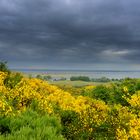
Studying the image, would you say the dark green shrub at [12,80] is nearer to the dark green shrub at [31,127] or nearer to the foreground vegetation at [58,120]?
the foreground vegetation at [58,120]

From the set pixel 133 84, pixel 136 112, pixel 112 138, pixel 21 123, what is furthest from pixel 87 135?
pixel 133 84

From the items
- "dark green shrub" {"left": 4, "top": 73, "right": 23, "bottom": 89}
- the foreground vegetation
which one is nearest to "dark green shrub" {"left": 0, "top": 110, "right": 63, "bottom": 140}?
the foreground vegetation

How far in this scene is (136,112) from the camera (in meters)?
21.3

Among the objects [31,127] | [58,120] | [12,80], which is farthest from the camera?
[12,80]

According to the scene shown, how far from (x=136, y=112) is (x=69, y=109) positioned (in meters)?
5.24

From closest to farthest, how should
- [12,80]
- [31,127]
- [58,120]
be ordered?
[31,127], [58,120], [12,80]

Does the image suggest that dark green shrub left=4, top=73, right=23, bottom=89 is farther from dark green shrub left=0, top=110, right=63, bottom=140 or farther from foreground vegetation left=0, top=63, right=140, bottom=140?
dark green shrub left=0, top=110, right=63, bottom=140

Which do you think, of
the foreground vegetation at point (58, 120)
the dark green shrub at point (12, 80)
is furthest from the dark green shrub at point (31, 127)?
the dark green shrub at point (12, 80)

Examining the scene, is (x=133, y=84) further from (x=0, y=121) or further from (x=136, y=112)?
(x=0, y=121)

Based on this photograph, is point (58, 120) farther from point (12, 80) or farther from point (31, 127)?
point (12, 80)

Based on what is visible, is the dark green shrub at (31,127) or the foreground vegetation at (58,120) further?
the foreground vegetation at (58,120)

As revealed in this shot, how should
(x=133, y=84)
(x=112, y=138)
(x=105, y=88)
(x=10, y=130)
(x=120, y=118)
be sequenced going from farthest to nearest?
1. (x=105, y=88)
2. (x=133, y=84)
3. (x=120, y=118)
4. (x=112, y=138)
5. (x=10, y=130)

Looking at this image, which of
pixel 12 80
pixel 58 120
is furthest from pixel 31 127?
pixel 12 80

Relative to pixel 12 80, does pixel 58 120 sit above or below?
below
